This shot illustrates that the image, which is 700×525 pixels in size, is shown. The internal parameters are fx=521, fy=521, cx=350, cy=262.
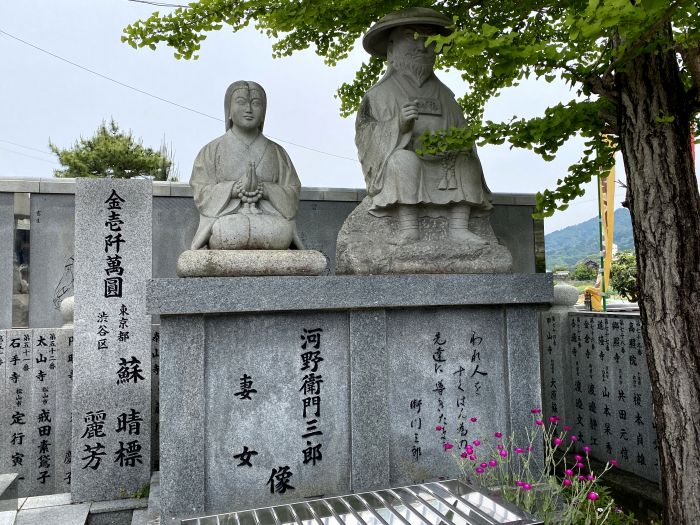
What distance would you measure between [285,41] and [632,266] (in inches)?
597

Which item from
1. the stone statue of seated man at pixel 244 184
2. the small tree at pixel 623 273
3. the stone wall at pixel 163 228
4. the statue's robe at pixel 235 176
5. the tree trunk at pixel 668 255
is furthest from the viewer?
the small tree at pixel 623 273

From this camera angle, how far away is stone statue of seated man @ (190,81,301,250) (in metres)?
3.97

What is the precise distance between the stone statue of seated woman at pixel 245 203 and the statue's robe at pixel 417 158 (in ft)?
2.50

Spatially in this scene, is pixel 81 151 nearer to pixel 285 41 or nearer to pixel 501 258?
pixel 285 41

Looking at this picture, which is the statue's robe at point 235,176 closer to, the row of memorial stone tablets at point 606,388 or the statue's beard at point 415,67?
the statue's beard at point 415,67

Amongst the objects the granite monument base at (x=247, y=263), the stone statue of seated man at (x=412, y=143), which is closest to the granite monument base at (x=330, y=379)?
the granite monument base at (x=247, y=263)

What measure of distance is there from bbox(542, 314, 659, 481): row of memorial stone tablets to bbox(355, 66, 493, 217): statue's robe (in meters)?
1.75

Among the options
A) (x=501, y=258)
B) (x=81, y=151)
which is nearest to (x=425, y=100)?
(x=501, y=258)

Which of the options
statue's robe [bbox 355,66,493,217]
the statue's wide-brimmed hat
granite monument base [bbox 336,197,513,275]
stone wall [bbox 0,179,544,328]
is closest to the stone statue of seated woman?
granite monument base [bbox 336,197,513,275]

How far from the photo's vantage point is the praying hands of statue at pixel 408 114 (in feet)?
14.4

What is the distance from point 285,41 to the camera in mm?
5965

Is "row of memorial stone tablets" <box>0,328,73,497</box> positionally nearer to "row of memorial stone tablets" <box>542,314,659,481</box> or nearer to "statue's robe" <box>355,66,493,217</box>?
"statue's robe" <box>355,66,493,217</box>

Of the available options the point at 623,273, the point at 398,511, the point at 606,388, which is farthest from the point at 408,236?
the point at 623,273

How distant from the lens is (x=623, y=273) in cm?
1695
